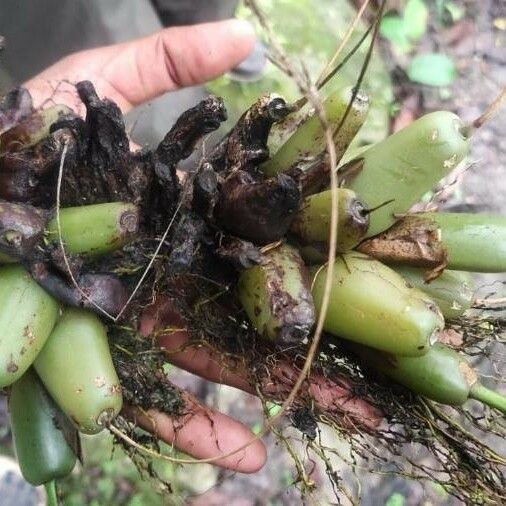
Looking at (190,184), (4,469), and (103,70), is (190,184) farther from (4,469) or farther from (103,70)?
(4,469)

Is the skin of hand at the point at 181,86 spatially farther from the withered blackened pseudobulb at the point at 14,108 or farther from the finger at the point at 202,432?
the withered blackened pseudobulb at the point at 14,108

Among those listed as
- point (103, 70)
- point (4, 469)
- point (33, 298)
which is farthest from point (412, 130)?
point (4, 469)

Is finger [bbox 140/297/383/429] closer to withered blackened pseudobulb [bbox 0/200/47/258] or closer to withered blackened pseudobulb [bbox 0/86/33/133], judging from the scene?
withered blackened pseudobulb [bbox 0/200/47/258]

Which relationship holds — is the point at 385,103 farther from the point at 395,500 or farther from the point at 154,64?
the point at 395,500

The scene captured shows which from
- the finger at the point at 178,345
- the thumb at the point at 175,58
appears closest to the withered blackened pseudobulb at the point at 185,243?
the finger at the point at 178,345

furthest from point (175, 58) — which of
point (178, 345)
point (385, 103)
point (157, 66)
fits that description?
point (385, 103)
